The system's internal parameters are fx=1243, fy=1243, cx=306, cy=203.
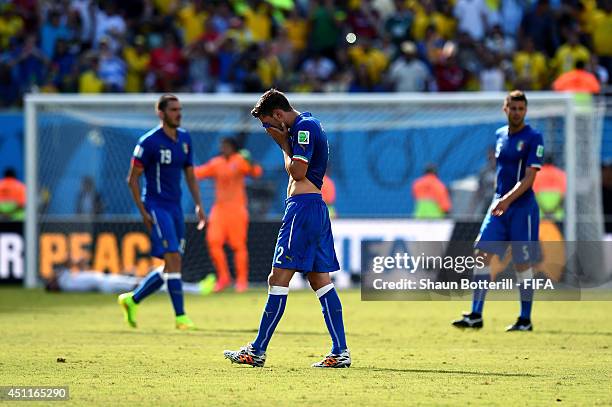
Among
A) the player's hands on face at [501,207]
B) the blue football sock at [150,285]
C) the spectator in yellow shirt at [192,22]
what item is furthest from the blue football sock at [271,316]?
the spectator in yellow shirt at [192,22]

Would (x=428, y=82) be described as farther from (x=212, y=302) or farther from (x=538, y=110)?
(x=212, y=302)

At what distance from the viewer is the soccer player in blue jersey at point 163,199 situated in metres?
13.0

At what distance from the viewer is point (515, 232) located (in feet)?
41.8

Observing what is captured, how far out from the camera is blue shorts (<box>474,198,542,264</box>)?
41.7ft

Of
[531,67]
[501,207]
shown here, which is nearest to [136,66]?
[531,67]

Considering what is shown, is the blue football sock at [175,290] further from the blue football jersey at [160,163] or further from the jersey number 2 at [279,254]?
the jersey number 2 at [279,254]

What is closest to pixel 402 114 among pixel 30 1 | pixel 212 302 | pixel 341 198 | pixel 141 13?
pixel 341 198

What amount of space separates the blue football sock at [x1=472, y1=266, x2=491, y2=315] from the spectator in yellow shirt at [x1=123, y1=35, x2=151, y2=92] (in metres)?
13.0

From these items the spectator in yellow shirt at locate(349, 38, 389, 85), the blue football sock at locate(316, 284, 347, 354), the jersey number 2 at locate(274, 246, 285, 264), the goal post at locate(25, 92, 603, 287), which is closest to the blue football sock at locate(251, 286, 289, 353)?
the jersey number 2 at locate(274, 246, 285, 264)

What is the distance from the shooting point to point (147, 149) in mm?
13109

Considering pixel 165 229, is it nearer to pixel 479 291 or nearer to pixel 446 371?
pixel 479 291

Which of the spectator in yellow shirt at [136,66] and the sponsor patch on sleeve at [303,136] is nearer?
the sponsor patch on sleeve at [303,136]

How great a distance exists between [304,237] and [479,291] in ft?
13.6

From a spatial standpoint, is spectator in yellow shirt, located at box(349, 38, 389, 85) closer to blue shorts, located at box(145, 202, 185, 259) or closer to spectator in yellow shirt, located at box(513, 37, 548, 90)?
spectator in yellow shirt, located at box(513, 37, 548, 90)
